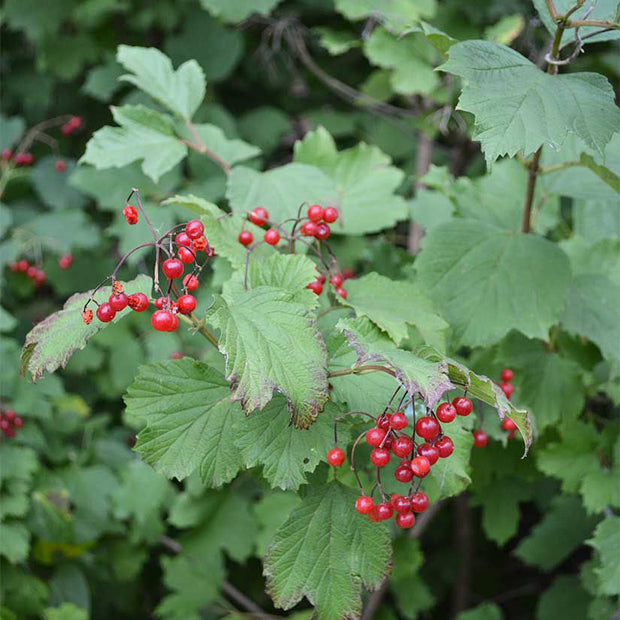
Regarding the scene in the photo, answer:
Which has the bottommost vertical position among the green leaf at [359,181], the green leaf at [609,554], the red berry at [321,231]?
the green leaf at [609,554]

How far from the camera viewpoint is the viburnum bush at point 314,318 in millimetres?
1155

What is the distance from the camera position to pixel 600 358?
6.08 feet

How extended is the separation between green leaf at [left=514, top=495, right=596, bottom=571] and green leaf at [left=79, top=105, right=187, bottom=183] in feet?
5.33

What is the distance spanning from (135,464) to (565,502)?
4.79 feet

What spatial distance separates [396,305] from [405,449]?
0.40m

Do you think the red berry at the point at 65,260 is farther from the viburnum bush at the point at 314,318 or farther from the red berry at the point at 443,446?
the red berry at the point at 443,446

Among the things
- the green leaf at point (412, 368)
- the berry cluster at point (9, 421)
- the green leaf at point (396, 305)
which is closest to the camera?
the green leaf at point (412, 368)

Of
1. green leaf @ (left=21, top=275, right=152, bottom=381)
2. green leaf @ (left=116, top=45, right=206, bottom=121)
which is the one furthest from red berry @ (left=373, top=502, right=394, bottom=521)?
green leaf @ (left=116, top=45, right=206, bottom=121)

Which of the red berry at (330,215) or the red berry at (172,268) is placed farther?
the red berry at (330,215)

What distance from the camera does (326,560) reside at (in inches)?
45.6

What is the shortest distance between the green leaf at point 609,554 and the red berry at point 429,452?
2.36 ft

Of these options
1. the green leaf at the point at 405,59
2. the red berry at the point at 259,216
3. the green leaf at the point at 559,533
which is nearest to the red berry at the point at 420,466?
the red berry at the point at 259,216

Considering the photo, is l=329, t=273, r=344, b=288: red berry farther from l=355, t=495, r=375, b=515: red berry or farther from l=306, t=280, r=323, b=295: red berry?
l=355, t=495, r=375, b=515: red berry

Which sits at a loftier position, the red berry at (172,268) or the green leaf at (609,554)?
the red berry at (172,268)
